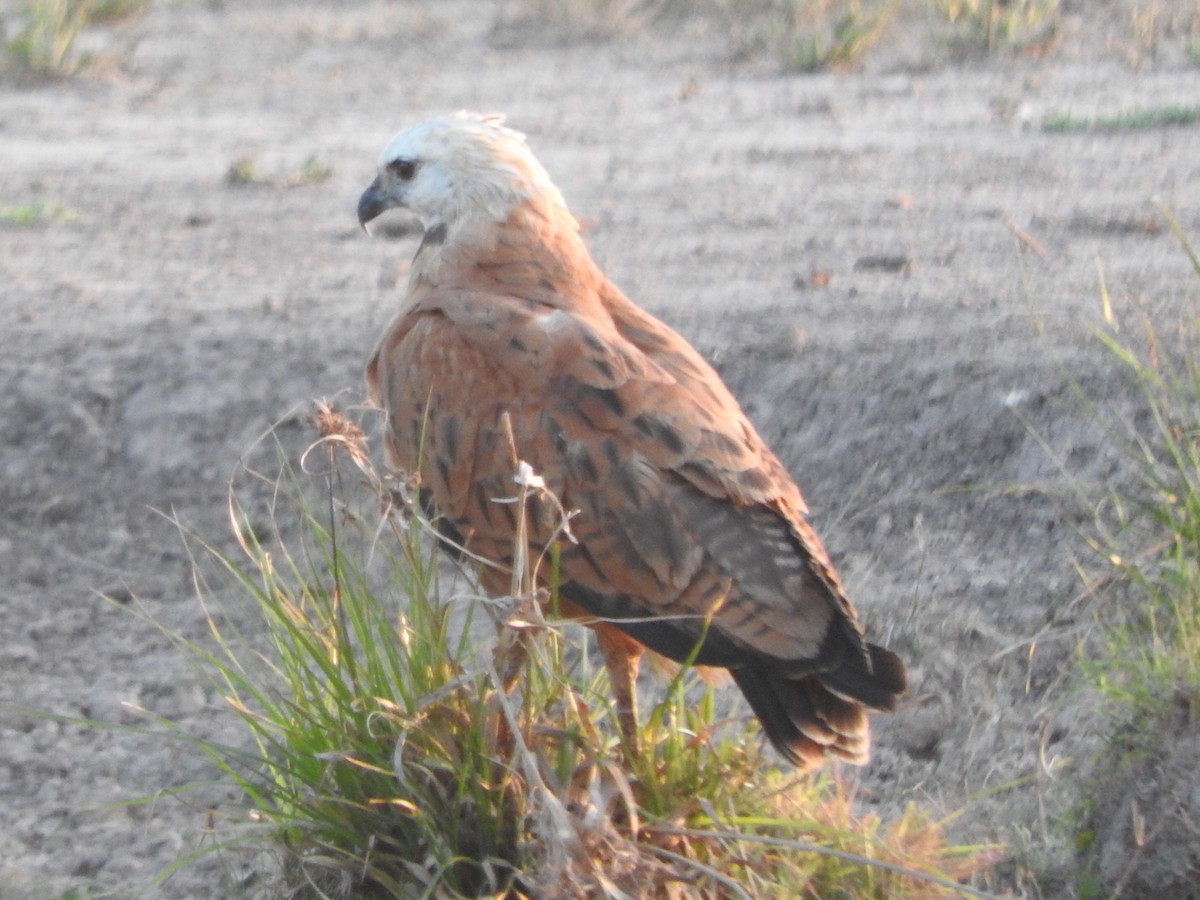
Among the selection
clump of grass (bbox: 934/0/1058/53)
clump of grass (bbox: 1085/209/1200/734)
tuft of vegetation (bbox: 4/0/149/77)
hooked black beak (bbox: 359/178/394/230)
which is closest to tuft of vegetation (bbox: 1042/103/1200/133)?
clump of grass (bbox: 934/0/1058/53)

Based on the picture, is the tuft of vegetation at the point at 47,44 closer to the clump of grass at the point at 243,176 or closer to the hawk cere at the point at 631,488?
the clump of grass at the point at 243,176

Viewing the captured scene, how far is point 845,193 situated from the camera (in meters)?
7.89

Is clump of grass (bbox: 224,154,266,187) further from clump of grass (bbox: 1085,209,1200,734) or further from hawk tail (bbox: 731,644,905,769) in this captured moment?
hawk tail (bbox: 731,644,905,769)

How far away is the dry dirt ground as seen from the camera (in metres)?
4.30

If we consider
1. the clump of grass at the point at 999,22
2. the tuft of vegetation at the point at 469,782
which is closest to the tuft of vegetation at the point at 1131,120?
the clump of grass at the point at 999,22

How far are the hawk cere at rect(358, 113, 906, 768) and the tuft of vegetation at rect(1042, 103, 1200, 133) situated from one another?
16.1 ft

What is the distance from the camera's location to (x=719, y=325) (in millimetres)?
6113

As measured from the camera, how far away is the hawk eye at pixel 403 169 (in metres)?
4.76

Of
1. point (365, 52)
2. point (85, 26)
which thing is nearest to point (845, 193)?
point (365, 52)

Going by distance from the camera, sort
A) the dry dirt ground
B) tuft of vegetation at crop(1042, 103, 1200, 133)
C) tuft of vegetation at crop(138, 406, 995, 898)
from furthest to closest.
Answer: tuft of vegetation at crop(1042, 103, 1200, 133)
the dry dirt ground
tuft of vegetation at crop(138, 406, 995, 898)

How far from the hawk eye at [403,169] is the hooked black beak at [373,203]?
87 millimetres

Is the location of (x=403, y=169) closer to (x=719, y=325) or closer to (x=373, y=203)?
(x=373, y=203)

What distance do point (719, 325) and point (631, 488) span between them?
240cm

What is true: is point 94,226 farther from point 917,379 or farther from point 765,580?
point 765,580
